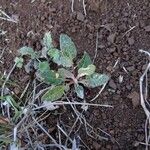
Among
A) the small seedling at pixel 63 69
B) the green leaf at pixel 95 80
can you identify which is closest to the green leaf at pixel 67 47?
the small seedling at pixel 63 69

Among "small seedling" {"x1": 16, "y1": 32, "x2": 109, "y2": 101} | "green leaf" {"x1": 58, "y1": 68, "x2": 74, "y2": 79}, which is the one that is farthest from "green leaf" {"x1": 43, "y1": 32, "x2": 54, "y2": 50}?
"green leaf" {"x1": 58, "y1": 68, "x2": 74, "y2": 79}

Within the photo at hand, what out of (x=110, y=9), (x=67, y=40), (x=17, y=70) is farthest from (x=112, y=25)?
(x=17, y=70)

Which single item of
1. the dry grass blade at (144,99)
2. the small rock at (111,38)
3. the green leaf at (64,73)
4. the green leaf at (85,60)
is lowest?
the dry grass blade at (144,99)

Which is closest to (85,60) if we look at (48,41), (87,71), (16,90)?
(87,71)

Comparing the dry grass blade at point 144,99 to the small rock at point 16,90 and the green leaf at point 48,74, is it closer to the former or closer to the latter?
the green leaf at point 48,74

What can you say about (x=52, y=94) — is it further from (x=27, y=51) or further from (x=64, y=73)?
(x=27, y=51)

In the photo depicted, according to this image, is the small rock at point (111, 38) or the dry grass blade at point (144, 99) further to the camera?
the small rock at point (111, 38)

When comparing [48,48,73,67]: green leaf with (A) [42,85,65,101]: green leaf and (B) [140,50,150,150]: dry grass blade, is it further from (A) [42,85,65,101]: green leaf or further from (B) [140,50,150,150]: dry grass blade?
(B) [140,50,150,150]: dry grass blade

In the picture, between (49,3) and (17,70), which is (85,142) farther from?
(49,3)
